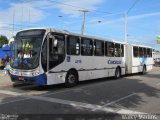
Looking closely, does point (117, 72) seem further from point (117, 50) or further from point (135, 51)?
point (135, 51)

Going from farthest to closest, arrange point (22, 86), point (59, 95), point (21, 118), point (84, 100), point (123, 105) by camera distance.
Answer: point (22, 86)
point (59, 95)
point (84, 100)
point (123, 105)
point (21, 118)

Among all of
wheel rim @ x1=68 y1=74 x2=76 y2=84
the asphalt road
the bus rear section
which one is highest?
the bus rear section

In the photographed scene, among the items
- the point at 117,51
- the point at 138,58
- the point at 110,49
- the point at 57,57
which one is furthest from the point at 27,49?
the point at 138,58

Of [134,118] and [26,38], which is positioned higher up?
[26,38]

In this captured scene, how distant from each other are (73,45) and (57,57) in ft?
5.64

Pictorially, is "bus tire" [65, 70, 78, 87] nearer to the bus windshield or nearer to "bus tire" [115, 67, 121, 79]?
the bus windshield

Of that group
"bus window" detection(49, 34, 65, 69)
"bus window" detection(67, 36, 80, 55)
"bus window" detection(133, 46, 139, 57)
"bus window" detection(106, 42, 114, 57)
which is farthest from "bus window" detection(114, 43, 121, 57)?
"bus window" detection(49, 34, 65, 69)

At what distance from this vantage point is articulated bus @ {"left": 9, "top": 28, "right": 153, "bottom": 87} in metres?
14.0

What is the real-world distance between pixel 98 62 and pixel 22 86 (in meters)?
5.23

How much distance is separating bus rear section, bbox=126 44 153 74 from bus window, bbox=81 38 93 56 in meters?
6.63

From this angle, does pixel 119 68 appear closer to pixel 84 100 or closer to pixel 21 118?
pixel 84 100

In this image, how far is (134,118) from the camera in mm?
8469

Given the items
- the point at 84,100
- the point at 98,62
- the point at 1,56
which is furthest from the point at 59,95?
the point at 1,56

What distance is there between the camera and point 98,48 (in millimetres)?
19000
